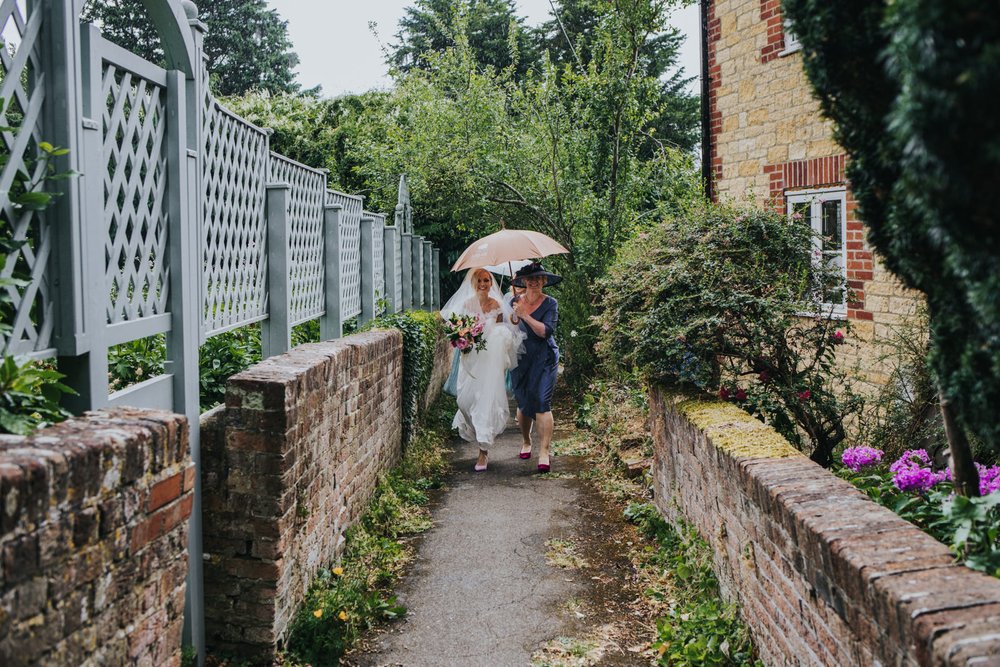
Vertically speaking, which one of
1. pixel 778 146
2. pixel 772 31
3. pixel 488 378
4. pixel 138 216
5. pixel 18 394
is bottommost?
pixel 488 378

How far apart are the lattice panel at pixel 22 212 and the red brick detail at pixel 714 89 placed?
8.78 meters

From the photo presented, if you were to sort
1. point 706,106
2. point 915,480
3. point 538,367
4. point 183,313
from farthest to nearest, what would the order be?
point 706,106, point 538,367, point 183,313, point 915,480

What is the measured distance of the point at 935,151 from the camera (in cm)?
141

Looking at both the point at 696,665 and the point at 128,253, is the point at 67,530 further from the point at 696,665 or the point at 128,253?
the point at 696,665

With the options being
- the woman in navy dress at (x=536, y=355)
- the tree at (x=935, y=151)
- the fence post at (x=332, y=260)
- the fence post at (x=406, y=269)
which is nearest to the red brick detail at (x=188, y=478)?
the tree at (x=935, y=151)

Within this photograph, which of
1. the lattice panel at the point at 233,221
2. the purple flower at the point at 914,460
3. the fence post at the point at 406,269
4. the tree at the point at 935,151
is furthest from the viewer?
the fence post at the point at 406,269

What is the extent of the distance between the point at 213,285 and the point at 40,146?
1.91 metres

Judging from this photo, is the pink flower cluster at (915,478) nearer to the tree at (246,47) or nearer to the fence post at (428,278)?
the fence post at (428,278)

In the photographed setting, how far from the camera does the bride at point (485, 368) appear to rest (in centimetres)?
855

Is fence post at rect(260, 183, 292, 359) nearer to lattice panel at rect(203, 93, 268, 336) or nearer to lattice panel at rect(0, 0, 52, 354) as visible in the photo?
lattice panel at rect(203, 93, 268, 336)

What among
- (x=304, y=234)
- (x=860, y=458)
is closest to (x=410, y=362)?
(x=304, y=234)

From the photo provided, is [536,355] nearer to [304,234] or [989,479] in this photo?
[304,234]

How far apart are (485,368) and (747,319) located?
13.1 ft

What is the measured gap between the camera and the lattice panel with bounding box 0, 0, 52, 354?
2.55 metres
